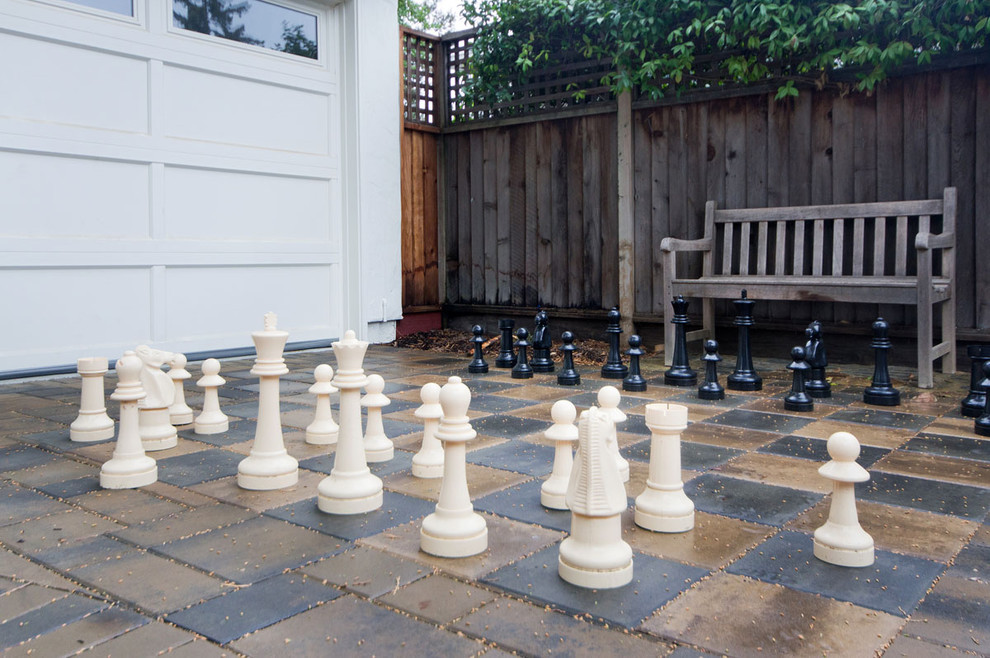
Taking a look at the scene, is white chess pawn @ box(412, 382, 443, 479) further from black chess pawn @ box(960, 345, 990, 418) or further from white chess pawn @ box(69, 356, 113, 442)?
black chess pawn @ box(960, 345, 990, 418)

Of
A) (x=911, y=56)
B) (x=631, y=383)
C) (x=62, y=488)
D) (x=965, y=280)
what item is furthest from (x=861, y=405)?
(x=62, y=488)

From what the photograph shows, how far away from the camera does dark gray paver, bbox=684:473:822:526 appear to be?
2207 mm

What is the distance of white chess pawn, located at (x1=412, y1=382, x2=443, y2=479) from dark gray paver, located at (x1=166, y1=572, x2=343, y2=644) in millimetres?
838

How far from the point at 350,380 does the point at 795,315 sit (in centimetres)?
392

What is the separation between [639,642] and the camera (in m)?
1.46

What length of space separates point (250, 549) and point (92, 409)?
163 cm

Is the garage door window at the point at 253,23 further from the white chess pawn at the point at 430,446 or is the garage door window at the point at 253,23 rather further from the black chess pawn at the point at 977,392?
the black chess pawn at the point at 977,392

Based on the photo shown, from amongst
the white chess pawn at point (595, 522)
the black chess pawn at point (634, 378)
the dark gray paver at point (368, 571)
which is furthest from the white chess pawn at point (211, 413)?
the black chess pawn at point (634, 378)

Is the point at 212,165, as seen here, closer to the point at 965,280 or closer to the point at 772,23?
the point at 772,23

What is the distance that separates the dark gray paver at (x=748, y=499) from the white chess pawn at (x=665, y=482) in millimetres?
216

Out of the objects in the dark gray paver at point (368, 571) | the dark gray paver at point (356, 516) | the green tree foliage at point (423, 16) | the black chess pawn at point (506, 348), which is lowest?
the dark gray paver at point (368, 571)

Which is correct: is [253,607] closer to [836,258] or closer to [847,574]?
[847,574]

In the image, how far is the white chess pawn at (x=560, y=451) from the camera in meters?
2.21

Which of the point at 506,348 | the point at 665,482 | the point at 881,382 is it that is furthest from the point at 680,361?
the point at 665,482
